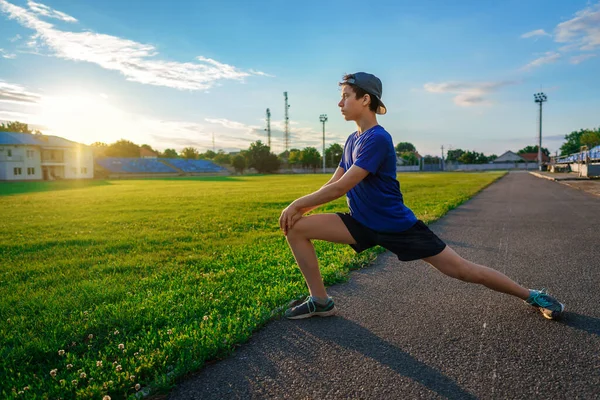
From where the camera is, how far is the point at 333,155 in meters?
133

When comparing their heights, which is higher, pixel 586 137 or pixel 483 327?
pixel 586 137

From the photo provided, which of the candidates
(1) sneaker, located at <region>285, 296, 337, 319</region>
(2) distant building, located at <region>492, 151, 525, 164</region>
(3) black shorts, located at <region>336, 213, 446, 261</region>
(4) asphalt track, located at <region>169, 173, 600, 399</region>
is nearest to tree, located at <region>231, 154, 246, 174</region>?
(2) distant building, located at <region>492, 151, 525, 164</region>

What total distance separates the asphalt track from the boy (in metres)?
0.43

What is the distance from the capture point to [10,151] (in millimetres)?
59688

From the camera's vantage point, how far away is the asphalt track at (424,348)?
2416 mm

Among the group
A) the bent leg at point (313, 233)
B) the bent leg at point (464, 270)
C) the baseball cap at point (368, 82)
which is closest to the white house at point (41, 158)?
the bent leg at point (313, 233)

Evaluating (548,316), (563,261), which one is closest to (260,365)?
(548,316)

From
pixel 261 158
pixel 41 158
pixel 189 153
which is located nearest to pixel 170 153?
pixel 189 153

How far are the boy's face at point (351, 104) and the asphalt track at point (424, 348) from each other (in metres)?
1.77

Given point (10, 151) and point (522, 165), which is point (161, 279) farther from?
point (522, 165)

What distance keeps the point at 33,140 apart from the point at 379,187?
74995mm

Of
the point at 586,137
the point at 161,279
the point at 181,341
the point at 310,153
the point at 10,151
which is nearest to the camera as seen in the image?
the point at 181,341

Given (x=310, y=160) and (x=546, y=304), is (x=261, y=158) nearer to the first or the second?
(x=310, y=160)

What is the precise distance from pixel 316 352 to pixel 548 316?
2081 mm
